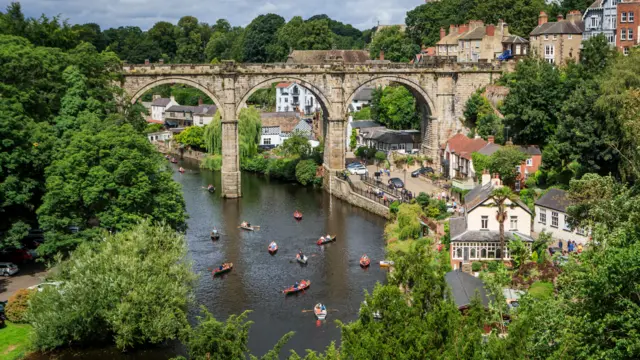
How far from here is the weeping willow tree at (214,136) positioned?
75.0m

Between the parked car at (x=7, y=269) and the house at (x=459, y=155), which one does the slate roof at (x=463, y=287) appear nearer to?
the parked car at (x=7, y=269)

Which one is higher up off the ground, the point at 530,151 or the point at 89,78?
the point at 89,78

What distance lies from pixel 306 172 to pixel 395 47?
45.3 metres

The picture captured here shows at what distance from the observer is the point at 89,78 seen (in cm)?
5034

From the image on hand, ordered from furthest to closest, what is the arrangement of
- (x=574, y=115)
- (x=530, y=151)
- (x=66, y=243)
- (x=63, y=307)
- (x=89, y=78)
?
(x=530, y=151), (x=89, y=78), (x=574, y=115), (x=66, y=243), (x=63, y=307)

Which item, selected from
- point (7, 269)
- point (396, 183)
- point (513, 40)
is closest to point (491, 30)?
point (513, 40)

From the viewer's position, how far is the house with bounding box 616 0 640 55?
60.9 metres

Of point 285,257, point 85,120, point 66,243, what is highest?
point 85,120

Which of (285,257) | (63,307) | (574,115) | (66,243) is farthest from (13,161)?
(574,115)

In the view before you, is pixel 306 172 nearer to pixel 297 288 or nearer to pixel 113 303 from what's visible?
pixel 297 288

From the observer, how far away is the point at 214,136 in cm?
7562

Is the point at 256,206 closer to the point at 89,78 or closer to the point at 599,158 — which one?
the point at 89,78

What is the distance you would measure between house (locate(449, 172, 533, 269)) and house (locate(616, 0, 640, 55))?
94.0 ft

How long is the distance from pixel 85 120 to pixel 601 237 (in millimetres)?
30088
